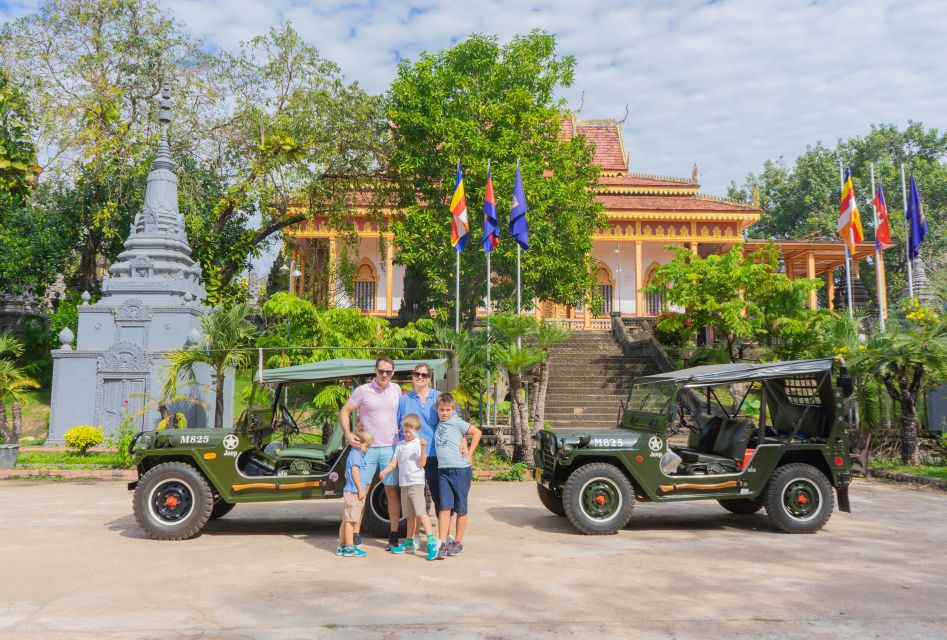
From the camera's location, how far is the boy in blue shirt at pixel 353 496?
6.22 meters

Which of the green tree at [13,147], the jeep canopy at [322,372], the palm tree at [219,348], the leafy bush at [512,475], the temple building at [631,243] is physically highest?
the temple building at [631,243]

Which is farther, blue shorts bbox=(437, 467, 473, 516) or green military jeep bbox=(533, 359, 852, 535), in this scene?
green military jeep bbox=(533, 359, 852, 535)

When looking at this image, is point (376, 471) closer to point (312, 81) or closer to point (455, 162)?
point (455, 162)

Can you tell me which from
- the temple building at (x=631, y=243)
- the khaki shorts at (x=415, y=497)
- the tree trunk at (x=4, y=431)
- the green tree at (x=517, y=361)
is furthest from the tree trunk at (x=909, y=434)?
the tree trunk at (x=4, y=431)

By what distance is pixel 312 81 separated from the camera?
1981 cm

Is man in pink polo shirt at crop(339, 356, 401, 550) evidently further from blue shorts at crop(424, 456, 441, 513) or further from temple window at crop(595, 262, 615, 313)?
temple window at crop(595, 262, 615, 313)

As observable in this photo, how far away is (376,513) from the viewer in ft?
23.6

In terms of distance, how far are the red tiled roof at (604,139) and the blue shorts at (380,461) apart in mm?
27924

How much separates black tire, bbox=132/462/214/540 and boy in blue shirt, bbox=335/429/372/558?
1.72m

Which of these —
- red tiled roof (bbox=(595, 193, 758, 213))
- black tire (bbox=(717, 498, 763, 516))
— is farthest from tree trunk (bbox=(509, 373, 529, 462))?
red tiled roof (bbox=(595, 193, 758, 213))

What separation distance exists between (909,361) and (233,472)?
11.9 metres

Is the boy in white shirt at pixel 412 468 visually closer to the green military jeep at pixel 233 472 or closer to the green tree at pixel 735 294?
the green military jeep at pixel 233 472

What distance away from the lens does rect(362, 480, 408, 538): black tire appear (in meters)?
7.14

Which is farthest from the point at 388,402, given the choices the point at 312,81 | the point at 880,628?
the point at 312,81
